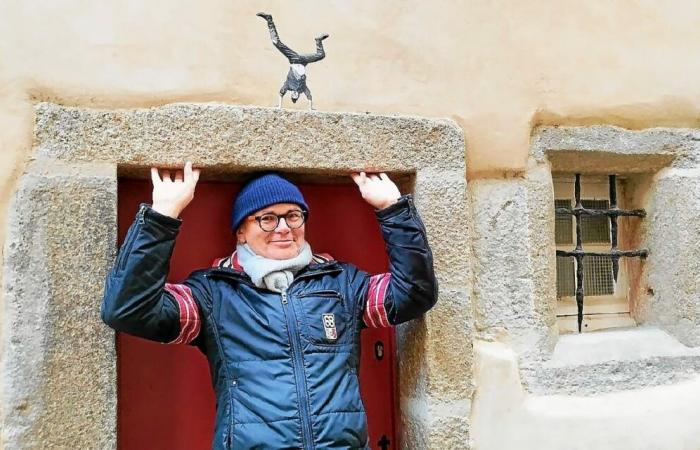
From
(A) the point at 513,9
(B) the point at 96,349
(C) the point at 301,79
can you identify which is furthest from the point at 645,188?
(B) the point at 96,349

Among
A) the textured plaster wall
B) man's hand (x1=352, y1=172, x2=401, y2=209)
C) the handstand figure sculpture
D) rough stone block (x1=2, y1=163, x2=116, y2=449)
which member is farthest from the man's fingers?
the textured plaster wall

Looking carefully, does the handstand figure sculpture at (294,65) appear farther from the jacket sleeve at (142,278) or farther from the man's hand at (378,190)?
the jacket sleeve at (142,278)

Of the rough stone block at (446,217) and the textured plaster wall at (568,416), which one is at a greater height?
the rough stone block at (446,217)

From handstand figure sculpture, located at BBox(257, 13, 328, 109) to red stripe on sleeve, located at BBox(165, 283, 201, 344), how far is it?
579 mm

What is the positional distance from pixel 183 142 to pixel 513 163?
1021 mm

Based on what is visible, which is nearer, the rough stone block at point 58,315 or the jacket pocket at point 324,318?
the rough stone block at point 58,315

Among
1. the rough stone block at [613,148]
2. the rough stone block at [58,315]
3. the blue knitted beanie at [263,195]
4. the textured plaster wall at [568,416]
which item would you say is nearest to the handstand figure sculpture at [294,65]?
the blue knitted beanie at [263,195]

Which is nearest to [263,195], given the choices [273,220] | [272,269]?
[273,220]

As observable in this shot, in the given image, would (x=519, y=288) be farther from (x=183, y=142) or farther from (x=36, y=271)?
(x=36, y=271)

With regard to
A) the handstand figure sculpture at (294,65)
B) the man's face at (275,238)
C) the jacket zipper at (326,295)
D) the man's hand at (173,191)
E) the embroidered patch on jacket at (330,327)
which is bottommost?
the embroidered patch on jacket at (330,327)

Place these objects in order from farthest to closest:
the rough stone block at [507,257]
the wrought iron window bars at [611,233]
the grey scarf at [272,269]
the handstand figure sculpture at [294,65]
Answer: the wrought iron window bars at [611,233], the rough stone block at [507,257], the handstand figure sculpture at [294,65], the grey scarf at [272,269]

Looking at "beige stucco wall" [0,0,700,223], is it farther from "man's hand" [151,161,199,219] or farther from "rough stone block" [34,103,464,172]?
"man's hand" [151,161,199,219]

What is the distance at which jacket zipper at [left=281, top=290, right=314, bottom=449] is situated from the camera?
157 centimetres

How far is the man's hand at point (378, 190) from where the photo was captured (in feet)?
5.80
